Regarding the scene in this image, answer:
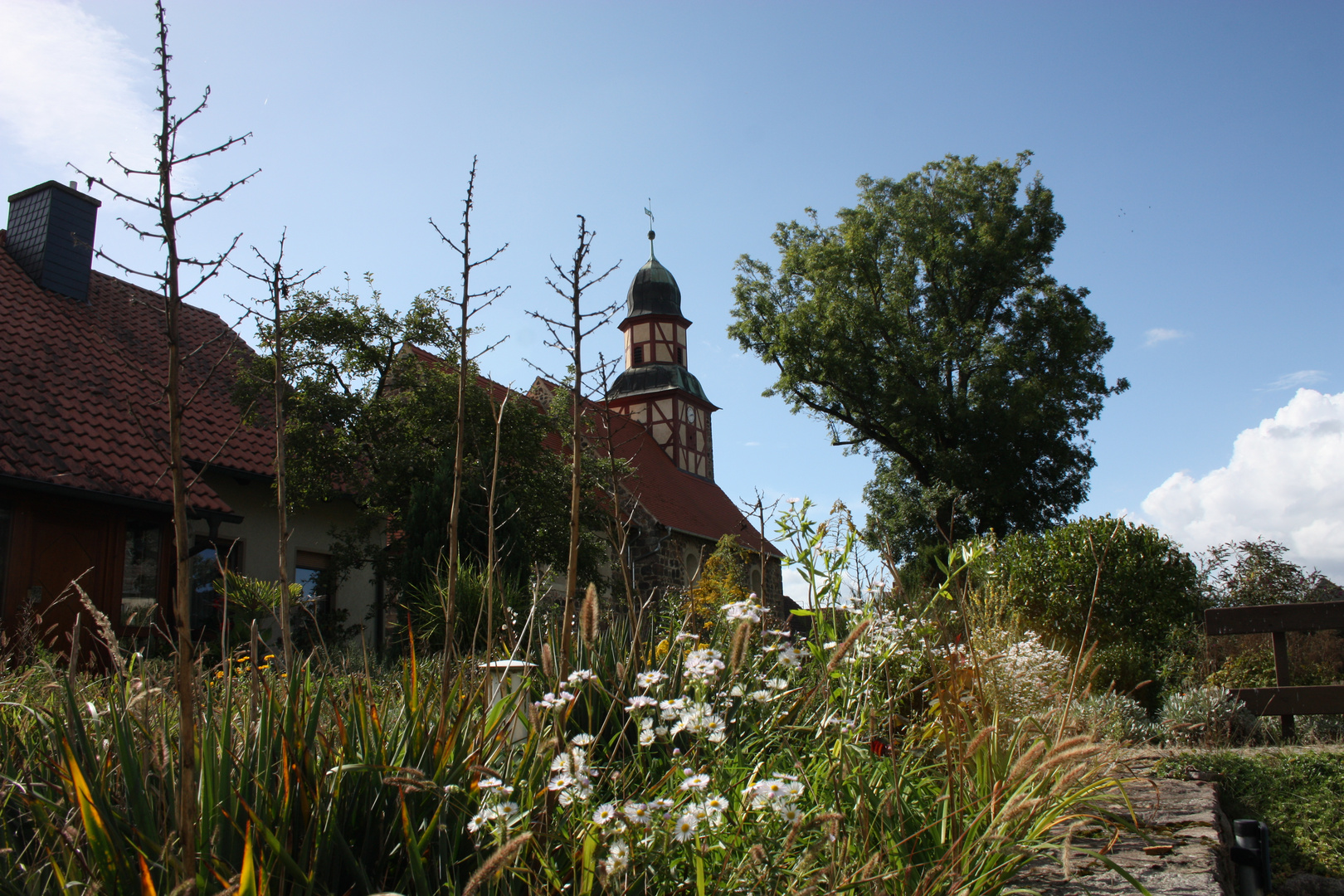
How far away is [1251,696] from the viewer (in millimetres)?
5848

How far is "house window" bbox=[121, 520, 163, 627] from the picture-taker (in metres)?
10.6

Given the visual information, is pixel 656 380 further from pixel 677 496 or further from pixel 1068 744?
pixel 1068 744

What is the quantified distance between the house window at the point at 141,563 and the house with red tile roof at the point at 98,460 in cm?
2

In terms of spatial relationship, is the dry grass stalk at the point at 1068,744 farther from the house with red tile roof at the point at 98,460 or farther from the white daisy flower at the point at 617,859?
the house with red tile roof at the point at 98,460

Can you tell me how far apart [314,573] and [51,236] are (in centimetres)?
598

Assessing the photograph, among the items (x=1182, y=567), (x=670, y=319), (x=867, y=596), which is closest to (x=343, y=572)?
(x=1182, y=567)

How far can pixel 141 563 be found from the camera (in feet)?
35.5

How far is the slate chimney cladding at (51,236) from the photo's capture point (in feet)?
42.4

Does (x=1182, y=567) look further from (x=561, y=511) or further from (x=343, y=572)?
(x=343, y=572)

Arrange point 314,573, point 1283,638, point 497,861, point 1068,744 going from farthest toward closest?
1. point 314,573
2. point 1283,638
3. point 1068,744
4. point 497,861

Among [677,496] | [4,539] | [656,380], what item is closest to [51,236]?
[4,539]

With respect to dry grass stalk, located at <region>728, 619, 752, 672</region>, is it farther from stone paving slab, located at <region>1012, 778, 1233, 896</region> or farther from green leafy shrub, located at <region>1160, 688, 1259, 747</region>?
green leafy shrub, located at <region>1160, 688, 1259, 747</region>

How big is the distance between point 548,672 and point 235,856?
30.7 inches

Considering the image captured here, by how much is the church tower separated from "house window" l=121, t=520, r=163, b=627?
18998mm
